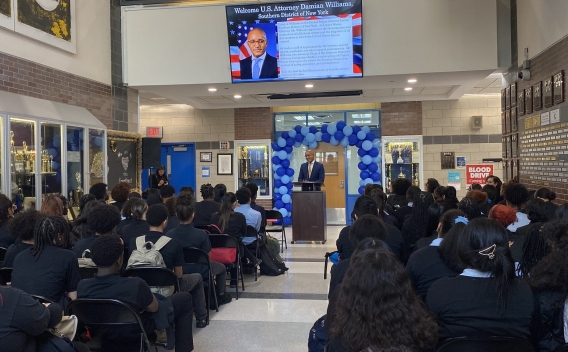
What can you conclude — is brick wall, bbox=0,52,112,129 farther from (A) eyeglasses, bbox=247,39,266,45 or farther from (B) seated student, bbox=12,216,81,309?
(B) seated student, bbox=12,216,81,309

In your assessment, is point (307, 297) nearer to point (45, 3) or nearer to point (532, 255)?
point (532, 255)

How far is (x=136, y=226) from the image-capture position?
4.25 meters

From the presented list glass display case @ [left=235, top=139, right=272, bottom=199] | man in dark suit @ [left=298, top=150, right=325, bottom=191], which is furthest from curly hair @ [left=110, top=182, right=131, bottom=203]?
glass display case @ [left=235, top=139, right=272, bottom=199]

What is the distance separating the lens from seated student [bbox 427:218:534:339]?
1962 millimetres

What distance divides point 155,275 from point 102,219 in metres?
0.62

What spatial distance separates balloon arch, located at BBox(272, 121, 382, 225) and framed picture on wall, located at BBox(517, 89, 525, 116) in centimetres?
289

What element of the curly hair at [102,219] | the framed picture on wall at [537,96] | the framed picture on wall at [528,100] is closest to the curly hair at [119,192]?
the curly hair at [102,219]

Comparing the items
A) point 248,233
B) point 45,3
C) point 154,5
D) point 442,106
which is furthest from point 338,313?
point 442,106

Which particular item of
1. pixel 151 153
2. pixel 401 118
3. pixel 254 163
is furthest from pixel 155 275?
pixel 401 118

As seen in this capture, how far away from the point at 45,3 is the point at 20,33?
2.25 feet

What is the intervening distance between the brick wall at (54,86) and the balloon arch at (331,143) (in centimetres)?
351

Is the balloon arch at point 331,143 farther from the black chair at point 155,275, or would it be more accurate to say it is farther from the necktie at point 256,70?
the black chair at point 155,275

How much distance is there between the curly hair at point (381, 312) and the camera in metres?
1.55

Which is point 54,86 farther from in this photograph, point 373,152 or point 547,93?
point 547,93
